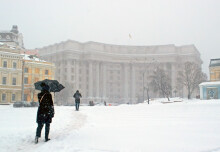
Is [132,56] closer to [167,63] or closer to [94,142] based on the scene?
[167,63]

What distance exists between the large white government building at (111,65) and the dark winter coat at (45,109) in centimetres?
10700

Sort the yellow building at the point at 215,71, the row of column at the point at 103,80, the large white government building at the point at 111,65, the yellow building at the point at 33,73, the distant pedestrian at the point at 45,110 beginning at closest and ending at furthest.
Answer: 1. the distant pedestrian at the point at 45,110
2. the yellow building at the point at 33,73
3. the yellow building at the point at 215,71
4. the large white government building at the point at 111,65
5. the row of column at the point at 103,80

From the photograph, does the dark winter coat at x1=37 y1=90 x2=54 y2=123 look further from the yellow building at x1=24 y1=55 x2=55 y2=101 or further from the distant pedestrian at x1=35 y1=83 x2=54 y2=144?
the yellow building at x1=24 y1=55 x2=55 y2=101

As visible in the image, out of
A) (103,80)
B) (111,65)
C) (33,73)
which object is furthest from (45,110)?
(111,65)

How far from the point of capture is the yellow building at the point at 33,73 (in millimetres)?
58469

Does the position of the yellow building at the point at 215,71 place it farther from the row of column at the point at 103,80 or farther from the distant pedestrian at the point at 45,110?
the row of column at the point at 103,80

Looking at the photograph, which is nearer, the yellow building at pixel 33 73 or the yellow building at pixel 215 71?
the yellow building at pixel 33 73

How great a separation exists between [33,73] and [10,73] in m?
6.84

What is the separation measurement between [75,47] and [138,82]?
3797cm

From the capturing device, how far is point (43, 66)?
208 feet

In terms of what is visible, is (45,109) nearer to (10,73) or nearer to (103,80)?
(10,73)

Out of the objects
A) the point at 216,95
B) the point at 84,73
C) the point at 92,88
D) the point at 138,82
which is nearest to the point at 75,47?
the point at 84,73

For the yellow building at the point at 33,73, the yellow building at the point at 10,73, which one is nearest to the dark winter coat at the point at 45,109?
the yellow building at the point at 10,73

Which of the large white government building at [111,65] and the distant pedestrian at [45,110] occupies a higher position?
the large white government building at [111,65]
